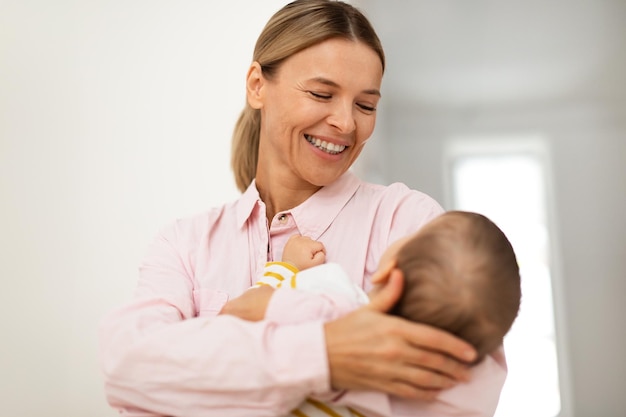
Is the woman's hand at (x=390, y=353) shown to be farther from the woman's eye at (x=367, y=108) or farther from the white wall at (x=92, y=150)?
the white wall at (x=92, y=150)

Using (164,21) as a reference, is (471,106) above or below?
below

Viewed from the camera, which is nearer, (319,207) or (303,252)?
(303,252)

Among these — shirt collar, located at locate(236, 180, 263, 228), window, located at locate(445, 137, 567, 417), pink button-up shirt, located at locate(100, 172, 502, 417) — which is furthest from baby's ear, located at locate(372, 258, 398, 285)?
window, located at locate(445, 137, 567, 417)

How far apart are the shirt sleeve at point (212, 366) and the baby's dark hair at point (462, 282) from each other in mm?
161

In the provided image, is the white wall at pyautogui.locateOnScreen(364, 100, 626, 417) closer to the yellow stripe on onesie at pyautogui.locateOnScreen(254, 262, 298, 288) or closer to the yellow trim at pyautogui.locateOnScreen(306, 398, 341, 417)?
the yellow stripe on onesie at pyautogui.locateOnScreen(254, 262, 298, 288)

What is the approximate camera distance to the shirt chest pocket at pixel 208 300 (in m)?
1.31

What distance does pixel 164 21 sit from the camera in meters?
2.35

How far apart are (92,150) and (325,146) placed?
45.2 inches

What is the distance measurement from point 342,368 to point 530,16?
9.98 feet

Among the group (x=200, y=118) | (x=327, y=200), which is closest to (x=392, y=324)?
(x=327, y=200)

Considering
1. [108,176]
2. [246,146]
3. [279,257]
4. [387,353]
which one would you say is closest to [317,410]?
[387,353]

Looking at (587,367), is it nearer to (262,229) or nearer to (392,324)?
(262,229)

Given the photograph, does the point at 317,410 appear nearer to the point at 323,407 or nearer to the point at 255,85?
the point at 323,407

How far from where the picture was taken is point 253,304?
1.09 metres
